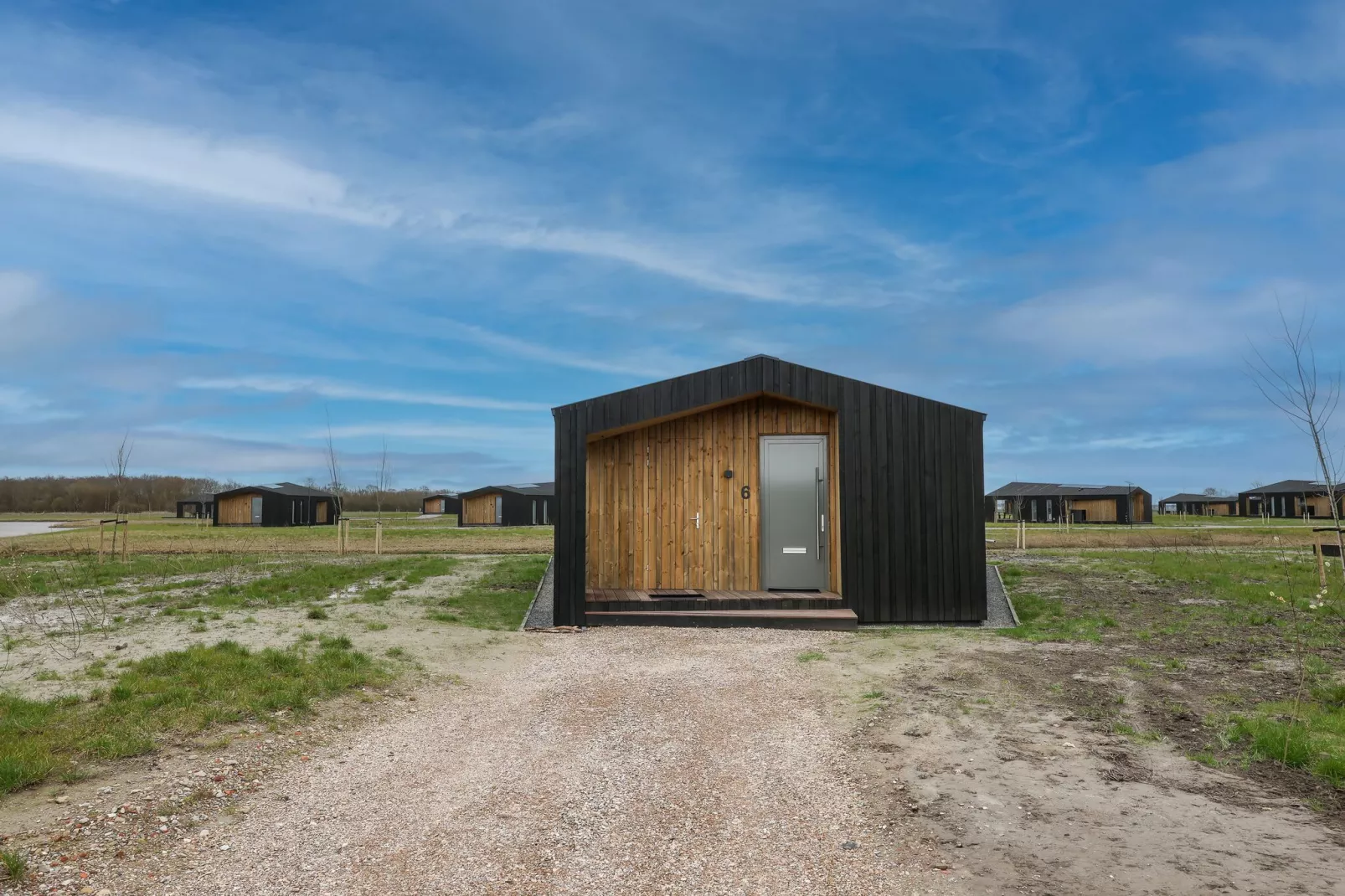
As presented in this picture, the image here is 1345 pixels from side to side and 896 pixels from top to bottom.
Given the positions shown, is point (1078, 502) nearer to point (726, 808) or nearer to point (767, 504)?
point (767, 504)

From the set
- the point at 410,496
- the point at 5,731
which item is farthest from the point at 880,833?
the point at 410,496

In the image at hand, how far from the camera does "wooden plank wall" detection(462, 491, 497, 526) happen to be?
49.8 meters

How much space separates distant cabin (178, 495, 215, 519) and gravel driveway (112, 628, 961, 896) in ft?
191

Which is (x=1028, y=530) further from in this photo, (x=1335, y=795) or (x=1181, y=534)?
(x=1335, y=795)

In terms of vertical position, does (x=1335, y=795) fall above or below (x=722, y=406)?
below

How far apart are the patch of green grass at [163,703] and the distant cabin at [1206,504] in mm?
73802

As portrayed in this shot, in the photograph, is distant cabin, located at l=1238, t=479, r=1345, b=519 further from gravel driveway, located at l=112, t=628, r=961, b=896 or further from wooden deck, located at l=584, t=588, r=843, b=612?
gravel driveway, located at l=112, t=628, r=961, b=896

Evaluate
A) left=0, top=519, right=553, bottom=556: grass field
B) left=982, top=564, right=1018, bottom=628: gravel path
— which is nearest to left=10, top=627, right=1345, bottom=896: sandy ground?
left=982, top=564, right=1018, bottom=628: gravel path

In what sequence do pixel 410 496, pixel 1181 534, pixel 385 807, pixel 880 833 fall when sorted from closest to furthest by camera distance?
pixel 880 833 → pixel 385 807 → pixel 1181 534 → pixel 410 496

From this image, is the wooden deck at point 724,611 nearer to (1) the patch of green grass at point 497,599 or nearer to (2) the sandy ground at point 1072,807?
(1) the patch of green grass at point 497,599

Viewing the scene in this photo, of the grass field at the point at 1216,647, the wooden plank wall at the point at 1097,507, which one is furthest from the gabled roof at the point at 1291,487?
the grass field at the point at 1216,647

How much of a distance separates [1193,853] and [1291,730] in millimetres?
2346

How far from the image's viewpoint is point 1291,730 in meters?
5.33

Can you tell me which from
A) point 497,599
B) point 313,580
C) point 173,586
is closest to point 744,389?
point 497,599
